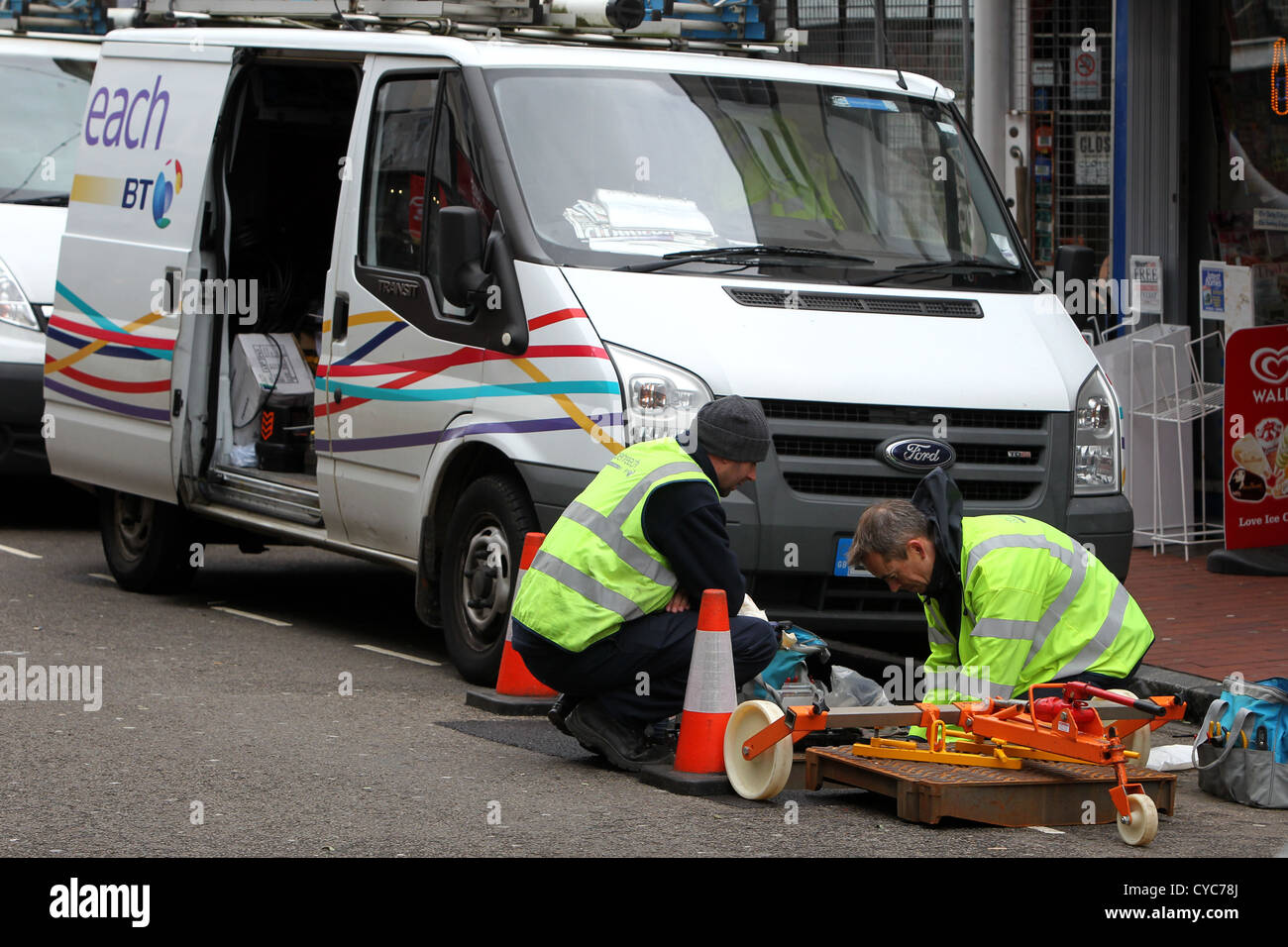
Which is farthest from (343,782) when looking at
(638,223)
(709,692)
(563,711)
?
(638,223)

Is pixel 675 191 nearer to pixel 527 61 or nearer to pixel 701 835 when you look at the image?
pixel 527 61

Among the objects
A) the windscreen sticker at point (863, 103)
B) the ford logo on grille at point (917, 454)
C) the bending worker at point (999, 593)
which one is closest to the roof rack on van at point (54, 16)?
the windscreen sticker at point (863, 103)

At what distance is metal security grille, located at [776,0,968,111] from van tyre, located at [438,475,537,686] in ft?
23.3

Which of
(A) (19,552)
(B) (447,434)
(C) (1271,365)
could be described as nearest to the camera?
(B) (447,434)

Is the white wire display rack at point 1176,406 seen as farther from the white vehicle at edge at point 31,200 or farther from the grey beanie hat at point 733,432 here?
the white vehicle at edge at point 31,200

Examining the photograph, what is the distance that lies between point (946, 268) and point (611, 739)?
2.82m

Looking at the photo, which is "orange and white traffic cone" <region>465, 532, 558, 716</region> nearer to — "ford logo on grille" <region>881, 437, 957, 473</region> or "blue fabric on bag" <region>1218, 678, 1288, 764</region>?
"ford logo on grille" <region>881, 437, 957, 473</region>

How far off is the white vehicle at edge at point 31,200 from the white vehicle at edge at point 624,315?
2719 millimetres

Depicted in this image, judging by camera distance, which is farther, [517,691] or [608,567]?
[517,691]

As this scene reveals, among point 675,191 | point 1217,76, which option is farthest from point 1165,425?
point 675,191

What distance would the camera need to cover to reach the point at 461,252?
27.1 ft

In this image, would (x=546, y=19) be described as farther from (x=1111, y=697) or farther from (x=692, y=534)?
(x=1111, y=697)

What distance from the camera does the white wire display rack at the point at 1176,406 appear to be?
12.0m

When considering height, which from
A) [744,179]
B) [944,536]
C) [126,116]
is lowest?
[944,536]
